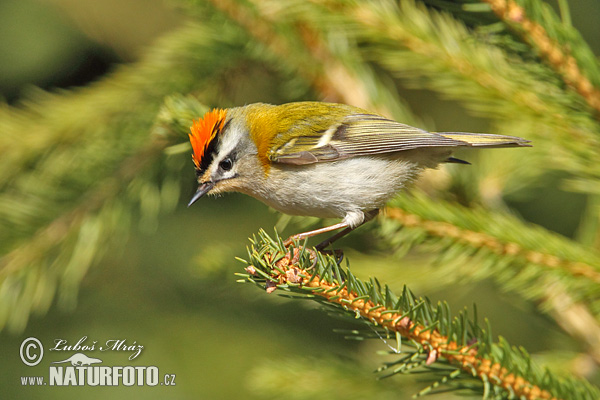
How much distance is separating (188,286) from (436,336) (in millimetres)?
1299

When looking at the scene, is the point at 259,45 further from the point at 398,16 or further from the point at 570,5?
the point at 570,5

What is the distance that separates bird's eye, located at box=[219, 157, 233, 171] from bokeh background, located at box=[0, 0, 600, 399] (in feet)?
0.63

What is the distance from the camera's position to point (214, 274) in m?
1.72

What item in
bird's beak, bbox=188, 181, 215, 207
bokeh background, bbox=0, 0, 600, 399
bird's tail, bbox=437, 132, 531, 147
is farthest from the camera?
bokeh background, bbox=0, 0, 600, 399

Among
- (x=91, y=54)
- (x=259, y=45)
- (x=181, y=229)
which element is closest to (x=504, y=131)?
(x=259, y=45)

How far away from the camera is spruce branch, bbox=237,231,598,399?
1047 millimetres

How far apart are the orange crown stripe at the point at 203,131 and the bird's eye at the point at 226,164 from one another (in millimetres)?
170

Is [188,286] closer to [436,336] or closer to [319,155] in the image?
[319,155]

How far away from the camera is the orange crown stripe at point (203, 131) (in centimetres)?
153

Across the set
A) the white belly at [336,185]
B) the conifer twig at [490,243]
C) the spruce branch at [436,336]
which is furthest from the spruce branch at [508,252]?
the spruce branch at [436,336]

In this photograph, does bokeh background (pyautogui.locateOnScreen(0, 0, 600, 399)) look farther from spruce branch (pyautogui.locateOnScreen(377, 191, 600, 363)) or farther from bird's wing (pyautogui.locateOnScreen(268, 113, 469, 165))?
bird's wing (pyautogui.locateOnScreen(268, 113, 469, 165))

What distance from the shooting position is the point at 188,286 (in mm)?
2182

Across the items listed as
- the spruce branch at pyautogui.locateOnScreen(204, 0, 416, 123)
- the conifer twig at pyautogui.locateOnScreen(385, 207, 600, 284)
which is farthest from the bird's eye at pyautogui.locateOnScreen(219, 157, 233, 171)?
the conifer twig at pyautogui.locateOnScreen(385, 207, 600, 284)

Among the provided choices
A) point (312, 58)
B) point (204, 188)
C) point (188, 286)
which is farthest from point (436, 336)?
point (188, 286)
